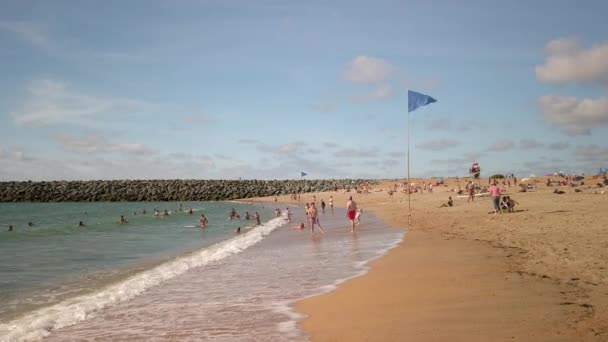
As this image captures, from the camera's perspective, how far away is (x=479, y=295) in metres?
7.23

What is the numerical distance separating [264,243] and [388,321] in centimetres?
1402

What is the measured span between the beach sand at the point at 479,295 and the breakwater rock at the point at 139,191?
86898 millimetres

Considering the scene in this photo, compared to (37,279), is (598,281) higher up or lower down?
higher up

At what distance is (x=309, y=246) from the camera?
1706 cm

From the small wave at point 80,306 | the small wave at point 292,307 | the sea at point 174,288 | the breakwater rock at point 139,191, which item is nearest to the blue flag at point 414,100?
the sea at point 174,288

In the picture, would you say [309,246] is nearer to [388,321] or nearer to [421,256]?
[421,256]

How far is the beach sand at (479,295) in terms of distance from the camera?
5.52 m

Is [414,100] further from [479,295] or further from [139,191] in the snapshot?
[139,191]

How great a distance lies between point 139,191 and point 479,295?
101 metres

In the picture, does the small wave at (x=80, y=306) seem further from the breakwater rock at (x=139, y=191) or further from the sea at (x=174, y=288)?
the breakwater rock at (x=139, y=191)

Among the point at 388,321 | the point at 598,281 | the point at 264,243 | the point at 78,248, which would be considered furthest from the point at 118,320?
the point at 78,248

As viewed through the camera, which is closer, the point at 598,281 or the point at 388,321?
the point at 388,321

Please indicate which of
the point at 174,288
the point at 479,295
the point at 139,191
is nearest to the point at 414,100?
the point at 174,288

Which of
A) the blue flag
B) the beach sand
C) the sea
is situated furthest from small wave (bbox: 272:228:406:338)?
the blue flag
